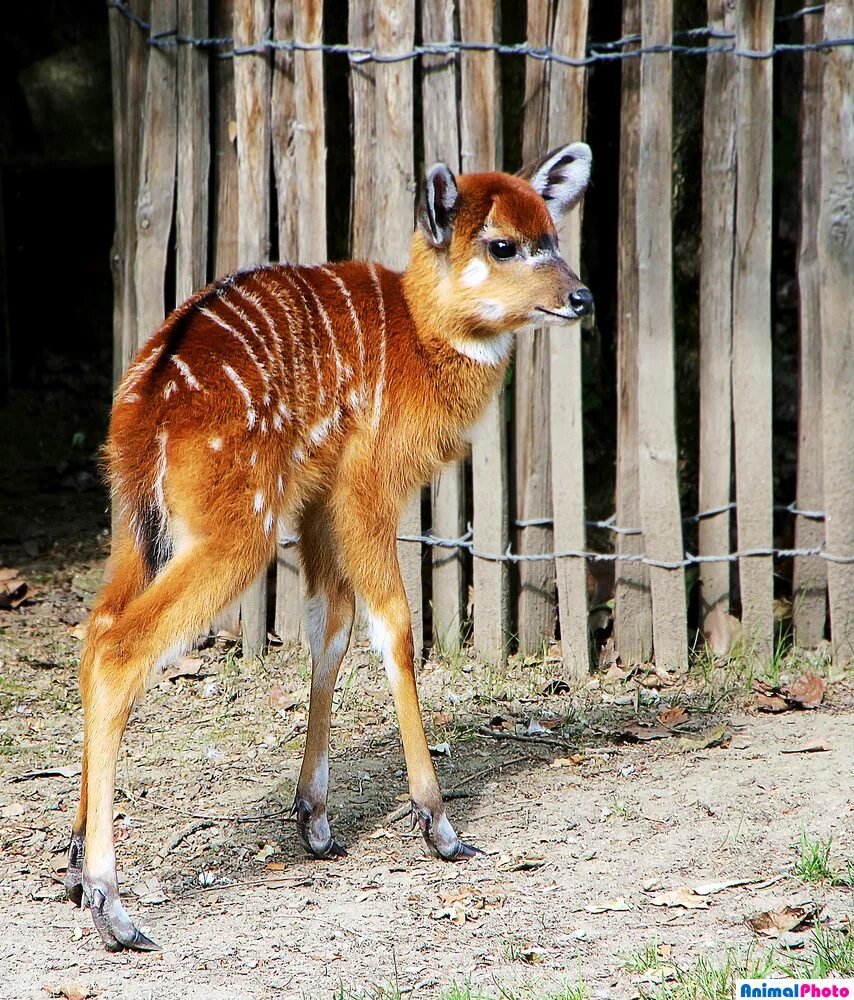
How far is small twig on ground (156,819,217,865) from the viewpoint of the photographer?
15.7 feet

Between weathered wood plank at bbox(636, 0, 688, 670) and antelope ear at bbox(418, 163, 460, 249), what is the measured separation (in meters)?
1.42

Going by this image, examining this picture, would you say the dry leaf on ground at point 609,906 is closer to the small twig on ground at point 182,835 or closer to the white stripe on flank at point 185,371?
the small twig on ground at point 182,835

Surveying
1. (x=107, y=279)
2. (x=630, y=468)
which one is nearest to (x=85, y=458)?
(x=107, y=279)

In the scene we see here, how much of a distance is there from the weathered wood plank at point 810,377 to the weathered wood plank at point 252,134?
88.9 inches

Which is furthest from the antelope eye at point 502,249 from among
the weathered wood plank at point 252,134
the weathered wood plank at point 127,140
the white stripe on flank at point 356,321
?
the weathered wood plank at point 127,140

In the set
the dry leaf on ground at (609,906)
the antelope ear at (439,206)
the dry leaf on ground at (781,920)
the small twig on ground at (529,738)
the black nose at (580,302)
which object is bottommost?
the dry leaf on ground at (609,906)

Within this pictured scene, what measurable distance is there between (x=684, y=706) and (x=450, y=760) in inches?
40.9

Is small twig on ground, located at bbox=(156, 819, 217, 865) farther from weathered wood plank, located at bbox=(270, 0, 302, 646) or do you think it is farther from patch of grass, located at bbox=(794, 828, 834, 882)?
patch of grass, located at bbox=(794, 828, 834, 882)

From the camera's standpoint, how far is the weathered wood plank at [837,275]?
582 centimetres

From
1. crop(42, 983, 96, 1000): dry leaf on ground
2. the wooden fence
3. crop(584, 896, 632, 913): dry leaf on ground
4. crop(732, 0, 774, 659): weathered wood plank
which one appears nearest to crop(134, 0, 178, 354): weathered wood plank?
the wooden fence

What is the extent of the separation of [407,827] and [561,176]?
2.36m

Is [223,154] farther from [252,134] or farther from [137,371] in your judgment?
[137,371]

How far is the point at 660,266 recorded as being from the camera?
19.4ft

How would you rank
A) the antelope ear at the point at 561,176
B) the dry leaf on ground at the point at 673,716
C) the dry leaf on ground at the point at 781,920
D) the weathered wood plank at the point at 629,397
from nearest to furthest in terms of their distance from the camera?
the dry leaf on ground at the point at 781,920 → the antelope ear at the point at 561,176 → the dry leaf on ground at the point at 673,716 → the weathered wood plank at the point at 629,397
